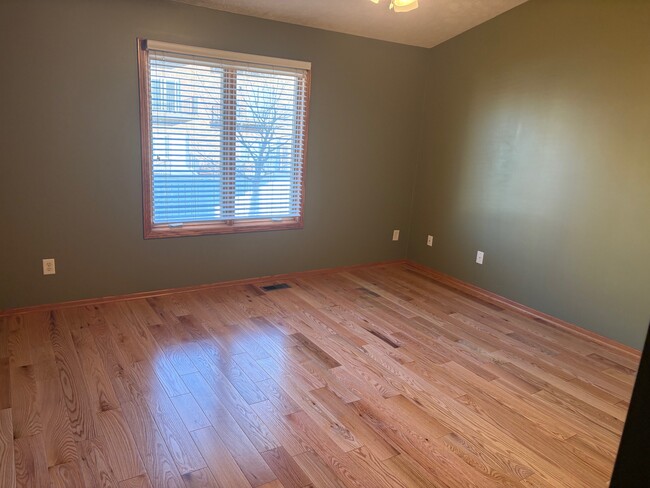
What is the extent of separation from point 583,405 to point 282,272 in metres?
2.63

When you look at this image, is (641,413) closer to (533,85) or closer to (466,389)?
(466,389)

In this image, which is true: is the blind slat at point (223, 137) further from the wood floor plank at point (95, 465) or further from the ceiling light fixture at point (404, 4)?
the wood floor plank at point (95, 465)

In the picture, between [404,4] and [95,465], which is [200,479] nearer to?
[95,465]

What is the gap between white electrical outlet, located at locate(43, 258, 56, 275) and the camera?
3.19 m

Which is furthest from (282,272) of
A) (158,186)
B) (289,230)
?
(158,186)

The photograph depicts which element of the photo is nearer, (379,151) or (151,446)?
(151,446)

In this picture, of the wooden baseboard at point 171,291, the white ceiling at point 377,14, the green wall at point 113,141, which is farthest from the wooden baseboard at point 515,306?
the white ceiling at point 377,14

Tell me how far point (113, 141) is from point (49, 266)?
3.30ft

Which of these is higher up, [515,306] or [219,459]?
[515,306]

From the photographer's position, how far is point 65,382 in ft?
7.68

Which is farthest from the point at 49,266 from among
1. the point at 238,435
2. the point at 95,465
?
the point at 238,435

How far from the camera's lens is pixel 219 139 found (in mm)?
3646

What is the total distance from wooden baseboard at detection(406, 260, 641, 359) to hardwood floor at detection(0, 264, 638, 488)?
0.06 metres

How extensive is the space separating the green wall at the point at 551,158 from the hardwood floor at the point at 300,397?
0.47 m
